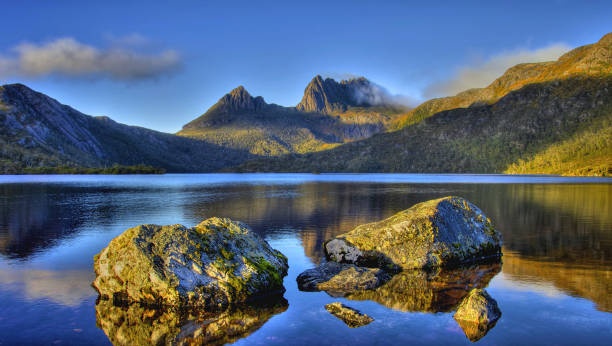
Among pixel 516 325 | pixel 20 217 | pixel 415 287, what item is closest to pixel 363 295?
pixel 415 287

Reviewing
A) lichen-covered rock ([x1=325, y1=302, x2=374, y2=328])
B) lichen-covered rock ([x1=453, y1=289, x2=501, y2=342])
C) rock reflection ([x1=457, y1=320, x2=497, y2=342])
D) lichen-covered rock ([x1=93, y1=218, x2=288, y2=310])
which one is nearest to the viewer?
rock reflection ([x1=457, y1=320, x2=497, y2=342])

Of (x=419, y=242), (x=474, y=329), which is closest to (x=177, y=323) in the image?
(x=474, y=329)

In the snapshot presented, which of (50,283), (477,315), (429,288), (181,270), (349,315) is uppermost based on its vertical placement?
(181,270)

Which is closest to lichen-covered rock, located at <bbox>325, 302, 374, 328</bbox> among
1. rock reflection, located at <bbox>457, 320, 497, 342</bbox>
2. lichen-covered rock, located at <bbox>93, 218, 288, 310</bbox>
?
rock reflection, located at <bbox>457, 320, 497, 342</bbox>

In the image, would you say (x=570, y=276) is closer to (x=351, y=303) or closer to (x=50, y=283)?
(x=351, y=303)

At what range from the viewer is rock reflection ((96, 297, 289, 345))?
31.1 feet

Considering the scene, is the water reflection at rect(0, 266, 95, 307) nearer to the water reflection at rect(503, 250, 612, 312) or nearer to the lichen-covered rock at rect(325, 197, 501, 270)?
the lichen-covered rock at rect(325, 197, 501, 270)

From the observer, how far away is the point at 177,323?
412 inches

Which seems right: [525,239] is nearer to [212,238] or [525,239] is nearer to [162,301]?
[212,238]

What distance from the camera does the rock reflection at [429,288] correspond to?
466 inches

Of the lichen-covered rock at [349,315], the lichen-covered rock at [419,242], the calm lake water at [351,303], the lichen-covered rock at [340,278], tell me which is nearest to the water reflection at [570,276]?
the calm lake water at [351,303]

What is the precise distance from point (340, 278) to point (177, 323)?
606 cm

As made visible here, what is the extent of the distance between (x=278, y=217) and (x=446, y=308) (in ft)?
73.4

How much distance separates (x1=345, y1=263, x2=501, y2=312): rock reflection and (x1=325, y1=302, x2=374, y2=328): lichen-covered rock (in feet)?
4.39
